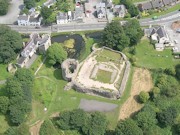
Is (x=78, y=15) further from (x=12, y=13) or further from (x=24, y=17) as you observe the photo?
(x=12, y=13)

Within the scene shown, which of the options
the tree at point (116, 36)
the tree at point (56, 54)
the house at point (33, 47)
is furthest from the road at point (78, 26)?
the tree at point (56, 54)

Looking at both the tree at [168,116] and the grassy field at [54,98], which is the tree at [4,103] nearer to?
the grassy field at [54,98]

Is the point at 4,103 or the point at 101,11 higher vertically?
the point at 101,11

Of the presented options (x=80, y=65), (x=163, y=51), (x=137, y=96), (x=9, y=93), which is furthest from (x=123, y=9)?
(x=9, y=93)

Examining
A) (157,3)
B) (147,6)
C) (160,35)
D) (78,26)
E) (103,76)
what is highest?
(157,3)

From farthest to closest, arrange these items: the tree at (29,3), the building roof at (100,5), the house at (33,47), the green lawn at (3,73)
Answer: the building roof at (100,5) < the tree at (29,3) < the house at (33,47) < the green lawn at (3,73)

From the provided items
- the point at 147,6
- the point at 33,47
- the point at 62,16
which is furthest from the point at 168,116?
the point at 62,16

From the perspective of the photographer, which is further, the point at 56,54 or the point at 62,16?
the point at 62,16
